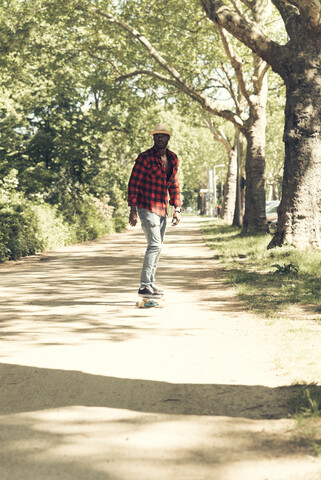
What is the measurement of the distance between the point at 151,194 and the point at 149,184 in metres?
0.14

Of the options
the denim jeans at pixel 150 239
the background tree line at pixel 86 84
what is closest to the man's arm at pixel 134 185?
the denim jeans at pixel 150 239

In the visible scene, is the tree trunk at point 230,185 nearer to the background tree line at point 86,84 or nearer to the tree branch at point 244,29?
the background tree line at point 86,84

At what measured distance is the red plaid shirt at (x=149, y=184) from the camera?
7785 mm

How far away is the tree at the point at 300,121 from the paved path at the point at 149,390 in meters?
4.93

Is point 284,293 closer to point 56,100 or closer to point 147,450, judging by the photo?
point 147,450

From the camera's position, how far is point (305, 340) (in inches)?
218

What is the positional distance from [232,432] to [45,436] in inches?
40.2

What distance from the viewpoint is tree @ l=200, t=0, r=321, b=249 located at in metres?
12.6

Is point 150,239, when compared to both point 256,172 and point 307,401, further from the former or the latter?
point 256,172

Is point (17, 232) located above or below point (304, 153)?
below

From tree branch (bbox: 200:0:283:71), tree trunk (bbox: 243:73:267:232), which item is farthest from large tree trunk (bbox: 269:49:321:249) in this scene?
tree trunk (bbox: 243:73:267:232)

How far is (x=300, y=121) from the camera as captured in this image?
12719mm

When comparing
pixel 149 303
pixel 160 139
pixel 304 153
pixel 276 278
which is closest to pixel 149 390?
pixel 149 303

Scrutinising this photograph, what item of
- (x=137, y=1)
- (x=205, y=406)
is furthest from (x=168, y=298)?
(x=137, y=1)
